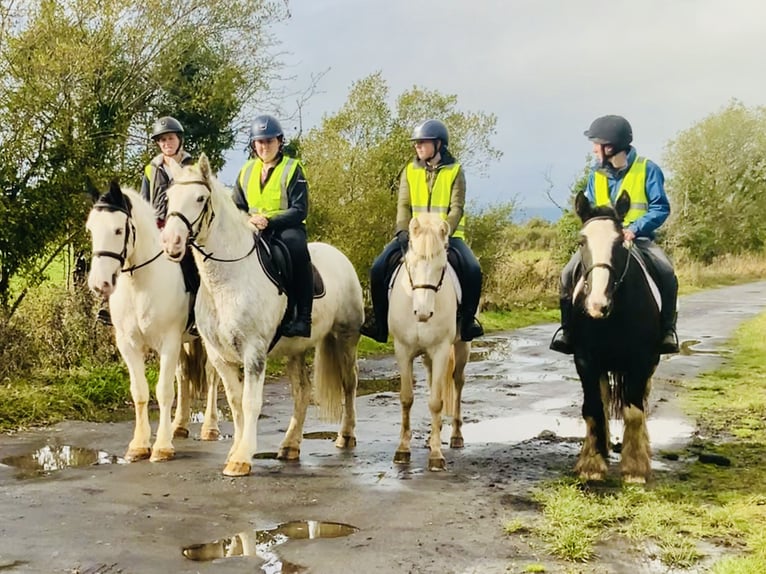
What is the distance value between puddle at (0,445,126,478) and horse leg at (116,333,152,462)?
0.16m

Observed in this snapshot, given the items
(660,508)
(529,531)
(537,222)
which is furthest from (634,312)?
(537,222)

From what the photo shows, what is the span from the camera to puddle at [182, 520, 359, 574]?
15.4ft

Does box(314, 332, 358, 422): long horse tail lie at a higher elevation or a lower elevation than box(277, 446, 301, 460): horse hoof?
higher

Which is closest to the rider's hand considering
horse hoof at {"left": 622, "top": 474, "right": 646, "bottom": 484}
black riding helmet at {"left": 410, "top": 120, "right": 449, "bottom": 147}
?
black riding helmet at {"left": 410, "top": 120, "right": 449, "bottom": 147}

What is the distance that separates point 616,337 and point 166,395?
414cm

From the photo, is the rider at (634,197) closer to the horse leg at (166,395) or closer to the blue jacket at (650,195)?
the blue jacket at (650,195)

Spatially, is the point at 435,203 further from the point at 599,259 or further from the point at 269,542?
the point at 269,542

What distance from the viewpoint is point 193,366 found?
28.3ft

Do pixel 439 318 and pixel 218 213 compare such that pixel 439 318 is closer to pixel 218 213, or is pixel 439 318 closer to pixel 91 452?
pixel 218 213

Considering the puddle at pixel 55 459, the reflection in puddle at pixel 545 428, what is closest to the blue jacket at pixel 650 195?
the reflection in puddle at pixel 545 428

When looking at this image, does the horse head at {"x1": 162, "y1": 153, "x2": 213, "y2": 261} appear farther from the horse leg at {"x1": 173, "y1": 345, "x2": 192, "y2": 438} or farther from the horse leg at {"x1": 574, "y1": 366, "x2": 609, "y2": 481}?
the horse leg at {"x1": 574, "y1": 366, "x2": 609, "y2": 481}

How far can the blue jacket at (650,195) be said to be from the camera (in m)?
6.62

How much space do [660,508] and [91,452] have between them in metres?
5.33

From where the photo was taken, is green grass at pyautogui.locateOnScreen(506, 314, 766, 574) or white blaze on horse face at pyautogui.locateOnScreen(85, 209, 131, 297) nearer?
green grass at pyautogui.locateOnScreen(506, 314, 766, 574)
